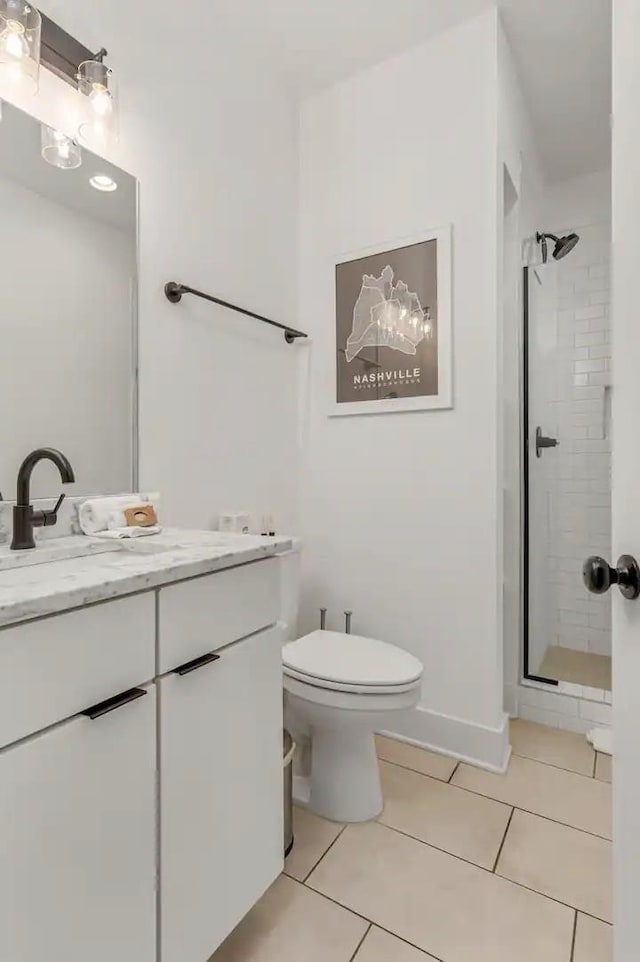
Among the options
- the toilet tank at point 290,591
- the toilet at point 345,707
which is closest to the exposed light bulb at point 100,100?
the toilet tank at point 290,591

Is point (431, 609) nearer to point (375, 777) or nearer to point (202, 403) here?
point (375, 777)

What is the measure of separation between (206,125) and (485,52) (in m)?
1.03

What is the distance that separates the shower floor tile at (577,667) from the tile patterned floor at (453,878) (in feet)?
1.70

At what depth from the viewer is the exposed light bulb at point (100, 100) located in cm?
128

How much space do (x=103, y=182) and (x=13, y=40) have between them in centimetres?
31

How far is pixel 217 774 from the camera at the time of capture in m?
0.96

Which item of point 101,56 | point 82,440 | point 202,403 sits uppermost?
point 101,56

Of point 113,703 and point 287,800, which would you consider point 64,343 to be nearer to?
point 113,703

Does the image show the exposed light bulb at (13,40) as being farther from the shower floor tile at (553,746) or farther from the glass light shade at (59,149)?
the shower floor tile at (553,746)

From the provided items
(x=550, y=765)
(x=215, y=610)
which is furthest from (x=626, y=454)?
(x=550, y=765)

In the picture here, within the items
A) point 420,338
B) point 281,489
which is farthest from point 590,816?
point 420,338

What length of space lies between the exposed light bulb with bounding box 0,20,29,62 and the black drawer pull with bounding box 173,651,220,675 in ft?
4.53

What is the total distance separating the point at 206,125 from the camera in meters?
1.71

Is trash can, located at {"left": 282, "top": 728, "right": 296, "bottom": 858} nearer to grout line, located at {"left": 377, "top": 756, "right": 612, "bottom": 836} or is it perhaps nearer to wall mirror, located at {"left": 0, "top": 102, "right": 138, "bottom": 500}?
grout line, located at {"left": 377, "top": 756, "right": 612, "bottom": 836}
